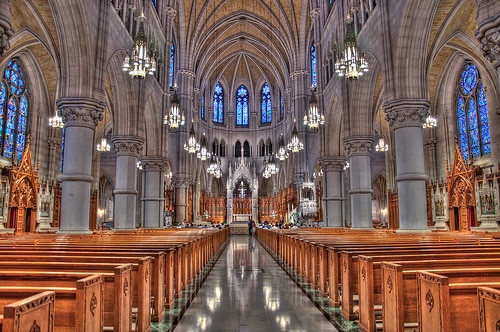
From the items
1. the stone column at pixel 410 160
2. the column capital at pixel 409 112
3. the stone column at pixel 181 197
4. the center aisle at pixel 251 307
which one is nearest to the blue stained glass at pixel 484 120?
the column capital at pixel 409 112

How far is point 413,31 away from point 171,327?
13.9 m

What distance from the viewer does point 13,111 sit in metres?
23.2

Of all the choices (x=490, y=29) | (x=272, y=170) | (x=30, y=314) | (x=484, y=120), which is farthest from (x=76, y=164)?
(x=272, y=170)

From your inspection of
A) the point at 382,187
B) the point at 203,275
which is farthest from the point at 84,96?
the point at 382,187

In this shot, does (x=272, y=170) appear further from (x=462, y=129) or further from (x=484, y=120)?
(x=484, y=120)

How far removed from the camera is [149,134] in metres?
26.6

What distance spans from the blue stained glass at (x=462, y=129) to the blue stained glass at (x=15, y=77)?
27345mm

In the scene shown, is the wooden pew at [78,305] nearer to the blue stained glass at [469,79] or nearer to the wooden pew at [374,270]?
the wooden pew at [374,270]

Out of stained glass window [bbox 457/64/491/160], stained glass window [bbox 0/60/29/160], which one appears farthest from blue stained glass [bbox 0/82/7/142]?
stained glass window [bbox 457/64/491/160]

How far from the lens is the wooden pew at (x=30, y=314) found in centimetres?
224

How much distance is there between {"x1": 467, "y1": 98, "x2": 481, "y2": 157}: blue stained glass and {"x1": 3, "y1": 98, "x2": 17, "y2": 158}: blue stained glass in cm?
2738

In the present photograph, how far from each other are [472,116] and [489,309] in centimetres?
2401

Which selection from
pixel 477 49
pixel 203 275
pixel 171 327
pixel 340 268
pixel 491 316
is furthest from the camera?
pixel 477 49

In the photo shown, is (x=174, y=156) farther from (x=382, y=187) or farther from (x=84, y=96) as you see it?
(x=84, y=96)
